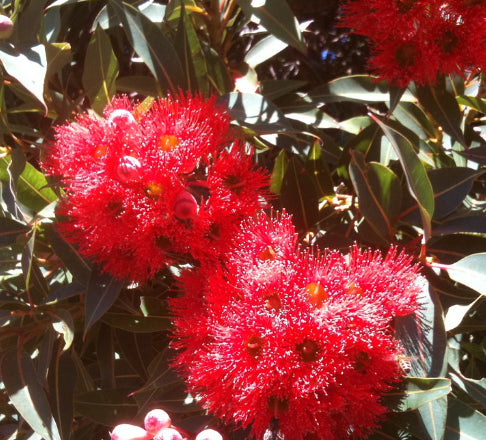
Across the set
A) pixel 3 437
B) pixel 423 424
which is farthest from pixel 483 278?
pixel 3 437

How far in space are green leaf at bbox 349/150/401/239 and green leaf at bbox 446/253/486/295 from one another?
19 cm

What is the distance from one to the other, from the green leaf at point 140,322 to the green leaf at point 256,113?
54 centimetres

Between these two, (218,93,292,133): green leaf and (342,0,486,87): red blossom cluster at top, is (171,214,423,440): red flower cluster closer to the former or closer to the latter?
(218,93,292,133): green leaf

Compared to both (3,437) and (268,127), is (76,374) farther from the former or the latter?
(268,127)

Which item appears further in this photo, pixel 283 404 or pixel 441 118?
pixel 441 118

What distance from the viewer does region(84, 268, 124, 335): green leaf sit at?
145 centimetres

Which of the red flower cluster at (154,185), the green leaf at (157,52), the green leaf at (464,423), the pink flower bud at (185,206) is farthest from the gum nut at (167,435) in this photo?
the green leaf at (157,52)

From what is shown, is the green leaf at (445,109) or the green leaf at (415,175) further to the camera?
the green leaf at (445,109)

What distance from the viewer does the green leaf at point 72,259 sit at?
158cm

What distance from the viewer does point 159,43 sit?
1.65m

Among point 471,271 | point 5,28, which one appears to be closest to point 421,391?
point 471,271

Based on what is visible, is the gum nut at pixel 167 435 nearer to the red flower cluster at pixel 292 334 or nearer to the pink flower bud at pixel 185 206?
the red flower cluster at pixel 292 334

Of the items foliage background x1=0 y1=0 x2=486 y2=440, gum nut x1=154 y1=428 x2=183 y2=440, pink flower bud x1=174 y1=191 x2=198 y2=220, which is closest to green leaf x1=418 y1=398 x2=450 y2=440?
foliage background x1=0 y1=0 x2=486 y2=440

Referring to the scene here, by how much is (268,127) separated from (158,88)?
408mm
